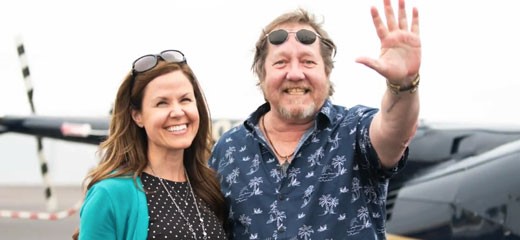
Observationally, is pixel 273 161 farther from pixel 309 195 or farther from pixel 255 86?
pixel 255 86

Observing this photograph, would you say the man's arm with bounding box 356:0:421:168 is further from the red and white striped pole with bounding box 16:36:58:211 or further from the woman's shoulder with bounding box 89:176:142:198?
the red and white striped pole with bounding box 16:36:58:211

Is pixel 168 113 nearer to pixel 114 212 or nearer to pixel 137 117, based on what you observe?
pixel 137 117

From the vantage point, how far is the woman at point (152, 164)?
2.96 m

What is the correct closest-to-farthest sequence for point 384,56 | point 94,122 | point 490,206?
1. point 384,56
2. point 490,206
3. point 94,122

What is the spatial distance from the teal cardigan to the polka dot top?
0.04m

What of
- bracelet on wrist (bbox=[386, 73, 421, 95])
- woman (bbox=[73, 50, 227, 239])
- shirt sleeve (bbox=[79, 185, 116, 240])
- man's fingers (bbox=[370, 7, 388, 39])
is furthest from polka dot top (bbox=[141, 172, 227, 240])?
man's fingers (bbox=[370, 7, 388, 39])

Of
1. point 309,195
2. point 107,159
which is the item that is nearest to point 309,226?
point 309,195

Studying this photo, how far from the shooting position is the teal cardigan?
9.57ft

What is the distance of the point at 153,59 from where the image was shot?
10.3ft

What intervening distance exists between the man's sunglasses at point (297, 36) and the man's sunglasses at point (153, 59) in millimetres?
526

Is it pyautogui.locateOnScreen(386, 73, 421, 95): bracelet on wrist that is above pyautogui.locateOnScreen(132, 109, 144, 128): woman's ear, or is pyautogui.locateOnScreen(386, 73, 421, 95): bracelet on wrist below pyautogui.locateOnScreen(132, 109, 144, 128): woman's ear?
above

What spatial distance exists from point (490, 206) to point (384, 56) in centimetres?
396

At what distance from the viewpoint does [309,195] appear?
336cm

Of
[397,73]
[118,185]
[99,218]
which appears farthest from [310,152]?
[99,218]
